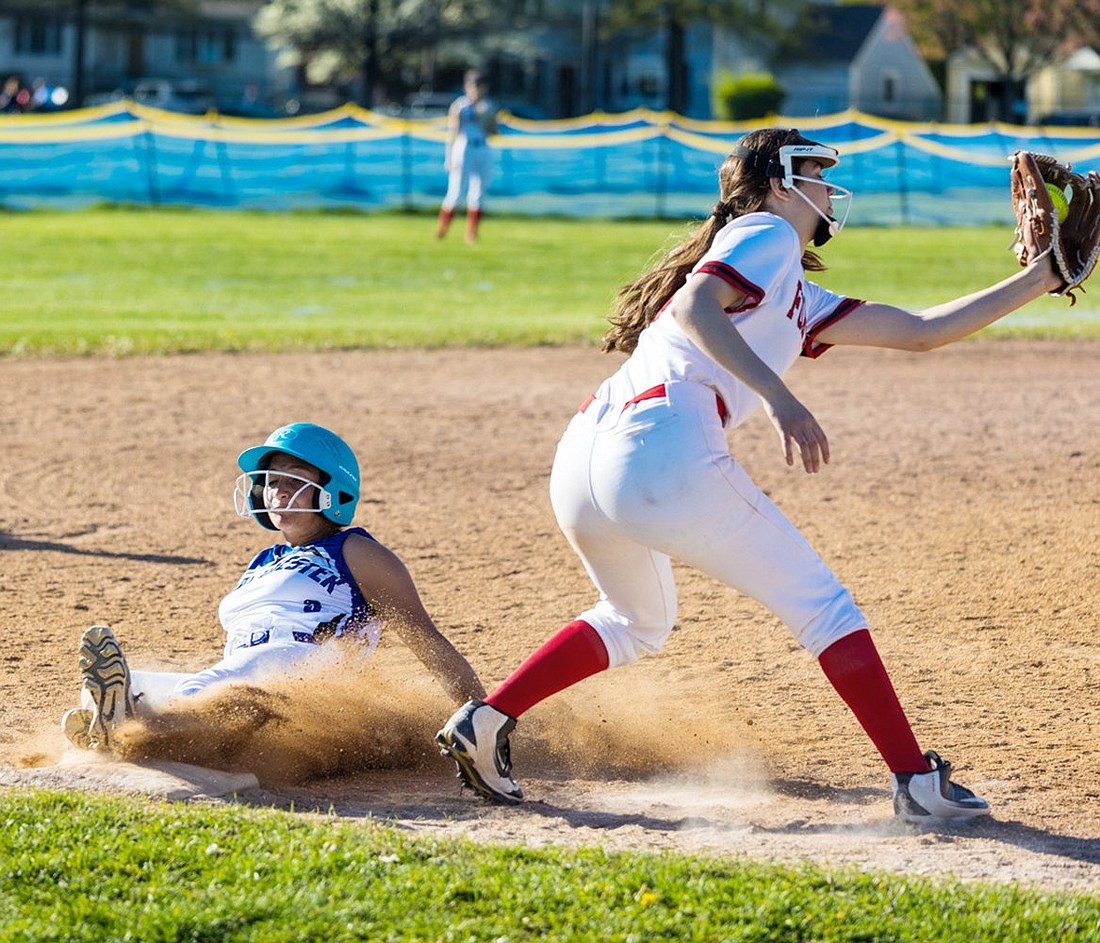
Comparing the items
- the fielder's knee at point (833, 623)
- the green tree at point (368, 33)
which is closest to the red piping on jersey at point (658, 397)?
the fielder's knee at point (833, 623)

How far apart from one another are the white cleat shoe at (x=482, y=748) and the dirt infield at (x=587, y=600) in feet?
0.22

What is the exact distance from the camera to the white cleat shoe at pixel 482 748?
13.6 feet

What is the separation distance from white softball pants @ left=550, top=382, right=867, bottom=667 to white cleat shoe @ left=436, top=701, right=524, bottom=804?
52 cm

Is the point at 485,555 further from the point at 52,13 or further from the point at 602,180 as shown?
the point at 52,13

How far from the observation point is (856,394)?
11.2 m

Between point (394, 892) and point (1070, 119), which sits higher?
point (1070, 119)

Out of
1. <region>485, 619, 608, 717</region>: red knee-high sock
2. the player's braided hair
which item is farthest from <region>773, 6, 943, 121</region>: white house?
<region>485, 619, 608, 717</region>: red knee-high sock

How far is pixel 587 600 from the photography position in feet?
21.2

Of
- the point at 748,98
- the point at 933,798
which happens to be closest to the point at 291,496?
the point at 933,798

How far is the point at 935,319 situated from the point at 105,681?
7.72 feet

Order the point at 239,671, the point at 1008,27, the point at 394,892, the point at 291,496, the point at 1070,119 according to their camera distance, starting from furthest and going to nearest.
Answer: the point at 1008,27 < the point at 1070,119 < the point at 291,496 < the point at 239,671 < the point at 394,892

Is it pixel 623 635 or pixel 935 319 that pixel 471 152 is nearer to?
pixel 935 319

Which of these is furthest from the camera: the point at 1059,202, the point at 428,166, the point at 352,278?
the point at 428,166

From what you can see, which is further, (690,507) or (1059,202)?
(1059,202)
